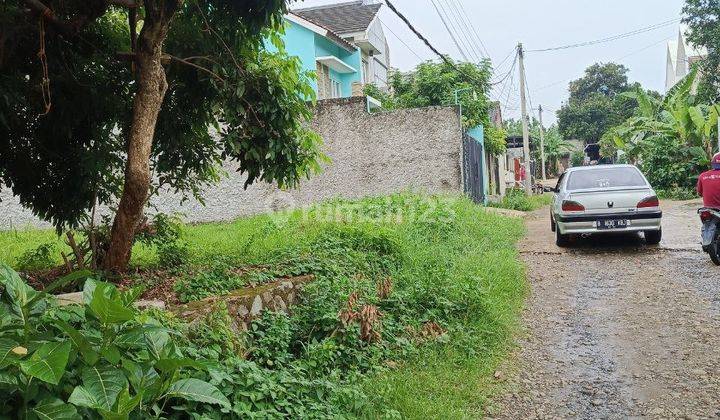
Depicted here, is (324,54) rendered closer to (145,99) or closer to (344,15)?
(344,15)

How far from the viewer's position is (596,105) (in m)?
52.9

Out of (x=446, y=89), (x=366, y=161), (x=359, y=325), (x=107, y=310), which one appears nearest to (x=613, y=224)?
(x=359, y=325)

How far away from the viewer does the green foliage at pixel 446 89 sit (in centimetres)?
1997

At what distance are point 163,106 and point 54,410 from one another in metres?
4.43

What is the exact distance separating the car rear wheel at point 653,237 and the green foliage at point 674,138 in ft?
36.2

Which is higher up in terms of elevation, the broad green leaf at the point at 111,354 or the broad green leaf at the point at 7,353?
the broad green leaf at the point at 7,353

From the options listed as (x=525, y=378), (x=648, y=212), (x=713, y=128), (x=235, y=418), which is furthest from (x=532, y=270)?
(x=713, y=128)

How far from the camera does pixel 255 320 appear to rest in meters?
4.98

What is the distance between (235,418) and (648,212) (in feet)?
28.5

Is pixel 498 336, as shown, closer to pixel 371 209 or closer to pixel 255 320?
pixel 255 320

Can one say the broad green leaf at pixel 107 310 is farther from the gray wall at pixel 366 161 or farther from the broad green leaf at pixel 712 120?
the broad green leaf at pixel 712 120

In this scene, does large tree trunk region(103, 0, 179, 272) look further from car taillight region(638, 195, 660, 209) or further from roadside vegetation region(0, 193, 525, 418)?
car taillight region(638, 195, 660, 209)

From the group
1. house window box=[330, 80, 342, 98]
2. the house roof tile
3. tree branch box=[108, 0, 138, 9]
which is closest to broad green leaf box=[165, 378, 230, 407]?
tree branch box=[108, 0, 138, 9]

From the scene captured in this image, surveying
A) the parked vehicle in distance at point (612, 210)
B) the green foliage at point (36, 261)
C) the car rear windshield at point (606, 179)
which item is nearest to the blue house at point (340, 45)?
the car rear windshield at point (606, 179)
